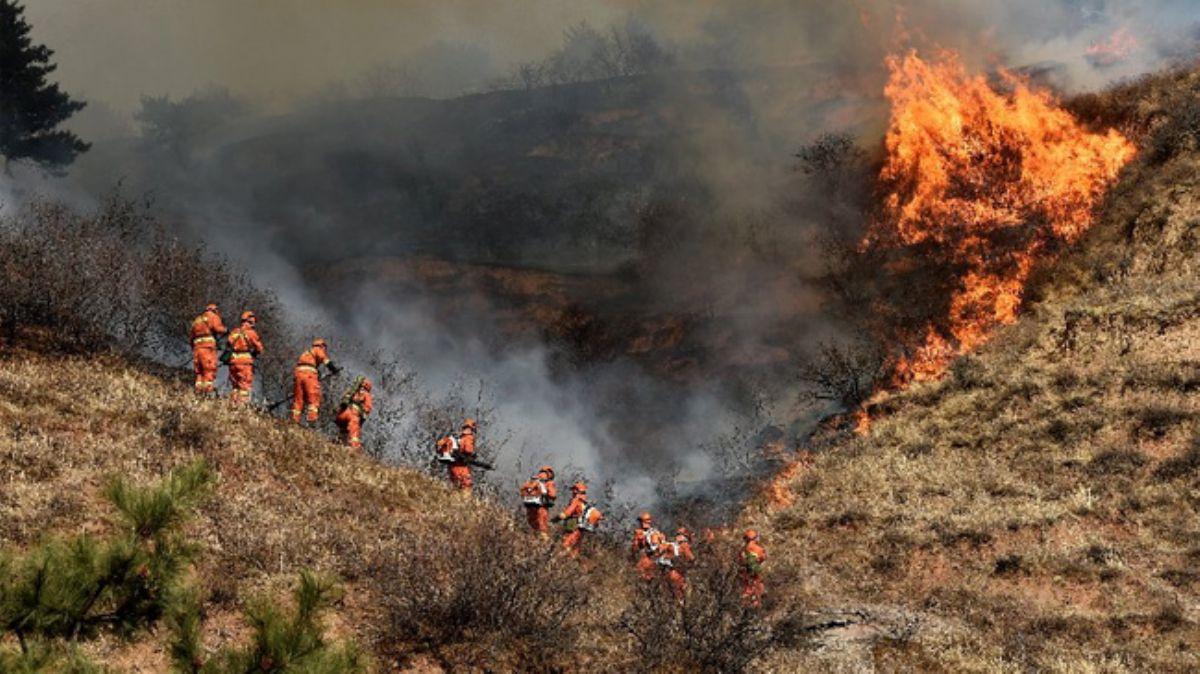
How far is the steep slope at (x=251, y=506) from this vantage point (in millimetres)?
8688

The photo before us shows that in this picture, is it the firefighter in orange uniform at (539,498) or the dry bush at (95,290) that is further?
the dry bush at (95,290)

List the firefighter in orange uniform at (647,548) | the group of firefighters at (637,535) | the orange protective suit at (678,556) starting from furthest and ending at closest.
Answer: the firefighter in orange uniform at (647,548)
the orange protective suit at (678,556)
the group of firefighters at (637,535)

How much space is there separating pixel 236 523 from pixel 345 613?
215 centimetres

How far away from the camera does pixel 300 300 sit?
48.4 metres

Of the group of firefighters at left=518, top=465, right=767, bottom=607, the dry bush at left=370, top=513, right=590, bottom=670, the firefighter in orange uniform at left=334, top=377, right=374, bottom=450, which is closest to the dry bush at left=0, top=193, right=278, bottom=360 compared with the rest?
the firefighter in orange uniform at left=334, top=377, right=374, bottom=450

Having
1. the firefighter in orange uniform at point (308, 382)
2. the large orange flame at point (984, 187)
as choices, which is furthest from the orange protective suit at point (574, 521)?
the large orange flame at point (984, 187)

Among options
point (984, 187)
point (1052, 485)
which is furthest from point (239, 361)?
point (984, 187)

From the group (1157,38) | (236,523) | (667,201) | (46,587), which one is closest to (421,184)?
(667,201)

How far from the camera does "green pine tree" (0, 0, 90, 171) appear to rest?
1412 inches

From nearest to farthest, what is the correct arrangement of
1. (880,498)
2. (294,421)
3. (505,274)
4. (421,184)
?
(294,421), (880,498), (505,274), (421,184)

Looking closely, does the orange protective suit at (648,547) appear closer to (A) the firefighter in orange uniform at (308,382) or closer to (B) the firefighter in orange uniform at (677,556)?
(B) the firefighter in orange uniform at (677,556)

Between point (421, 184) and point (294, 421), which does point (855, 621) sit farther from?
point (421, 184)

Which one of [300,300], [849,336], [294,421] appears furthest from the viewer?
[300,300]

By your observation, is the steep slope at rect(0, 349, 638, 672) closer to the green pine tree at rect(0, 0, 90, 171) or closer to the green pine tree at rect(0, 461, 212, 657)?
the green pine tree at rect(0, 461, 212, 657)
